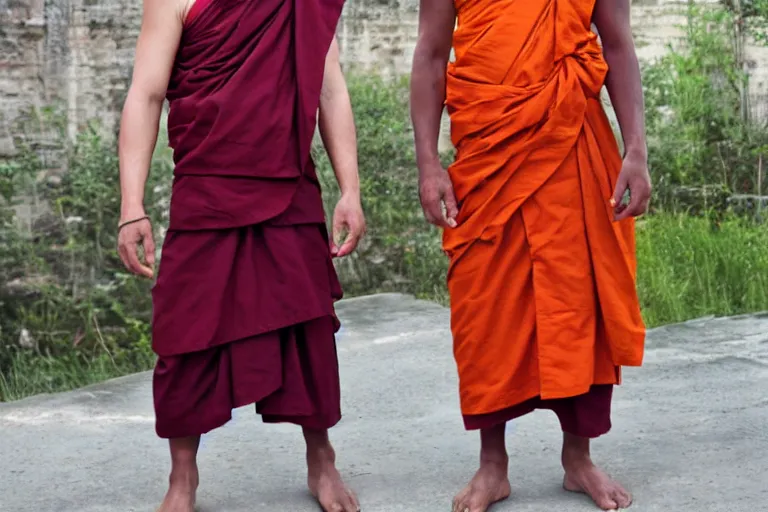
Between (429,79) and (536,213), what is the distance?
49 centimetres

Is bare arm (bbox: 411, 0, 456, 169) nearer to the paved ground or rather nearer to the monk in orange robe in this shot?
the monk in orange robe

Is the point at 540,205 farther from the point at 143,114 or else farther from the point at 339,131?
the point at 143,114

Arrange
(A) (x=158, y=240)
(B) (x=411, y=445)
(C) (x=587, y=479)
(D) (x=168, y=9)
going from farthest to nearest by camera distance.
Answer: (A) (x=158, y=240) → (B) (x=411, y=445) → (C) (x=587, y=479) → (D) (x=168, y=9)

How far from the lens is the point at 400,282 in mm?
6902

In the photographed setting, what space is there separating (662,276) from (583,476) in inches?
138

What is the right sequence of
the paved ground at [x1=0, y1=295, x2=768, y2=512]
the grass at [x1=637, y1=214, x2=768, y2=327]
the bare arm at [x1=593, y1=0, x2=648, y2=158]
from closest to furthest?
the bare arm at [x1=593, y1=0, x2=648, y2=158] < the paved ground at [x1=0, y1=295, x2=768, y2=512] < the grass at [x1=637, y1=214, x2=768, y2=327]

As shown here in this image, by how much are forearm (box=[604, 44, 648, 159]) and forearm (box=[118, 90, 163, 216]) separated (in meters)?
1.25

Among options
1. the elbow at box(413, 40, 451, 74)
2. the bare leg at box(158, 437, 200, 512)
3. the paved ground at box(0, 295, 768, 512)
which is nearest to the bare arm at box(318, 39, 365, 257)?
the elbow at box(413, 40, 451, 74)

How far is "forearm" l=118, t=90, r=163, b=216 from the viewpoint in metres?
3.19

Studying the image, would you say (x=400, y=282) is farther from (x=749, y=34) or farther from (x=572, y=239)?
(x=572, y=239)

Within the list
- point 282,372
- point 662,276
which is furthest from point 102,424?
point 662,276

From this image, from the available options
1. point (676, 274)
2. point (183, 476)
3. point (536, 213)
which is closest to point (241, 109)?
point (536, 213)

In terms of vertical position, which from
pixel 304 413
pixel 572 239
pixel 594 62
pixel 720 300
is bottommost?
pixel 720 300

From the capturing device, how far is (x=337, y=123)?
3.36 meters
